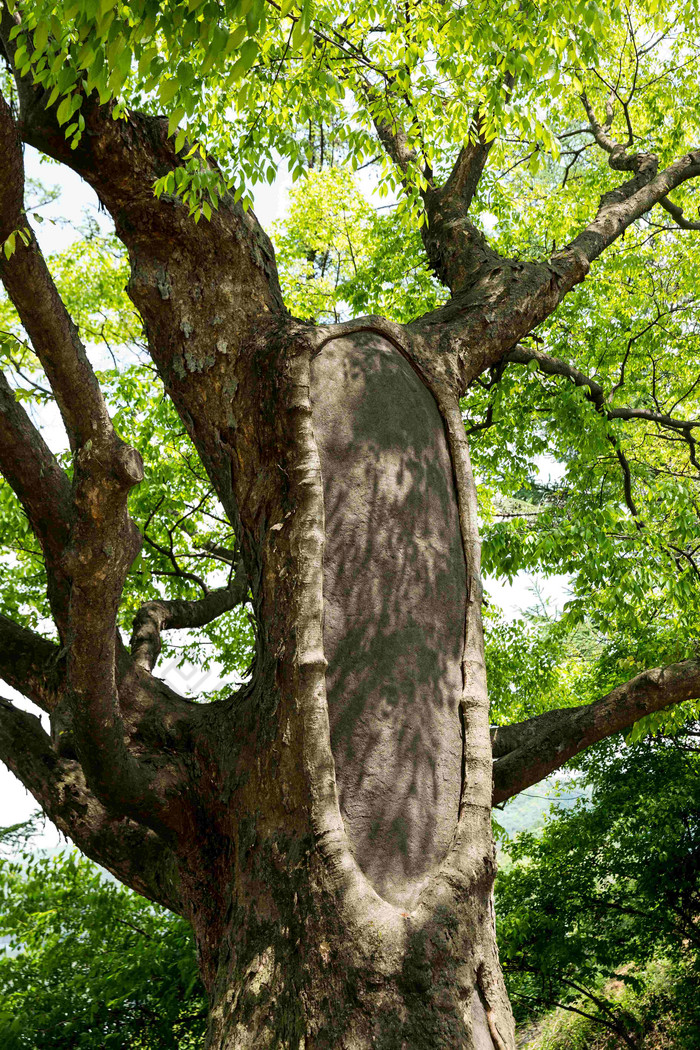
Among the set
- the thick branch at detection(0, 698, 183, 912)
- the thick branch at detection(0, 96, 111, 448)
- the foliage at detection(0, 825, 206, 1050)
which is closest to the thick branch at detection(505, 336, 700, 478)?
the thick branch at detection(0, 96, 111, 448)

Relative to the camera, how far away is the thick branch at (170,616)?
15.4 ft

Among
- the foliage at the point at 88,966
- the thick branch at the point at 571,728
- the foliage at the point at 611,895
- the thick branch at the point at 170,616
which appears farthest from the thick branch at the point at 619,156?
the foliage at the point at 88,966

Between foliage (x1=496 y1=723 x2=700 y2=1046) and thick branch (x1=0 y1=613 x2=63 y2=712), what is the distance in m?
6.95

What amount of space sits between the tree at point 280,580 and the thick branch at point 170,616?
1.7 inches

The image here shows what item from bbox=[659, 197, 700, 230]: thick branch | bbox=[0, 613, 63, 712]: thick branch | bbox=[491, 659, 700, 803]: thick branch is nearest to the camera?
bbox=[0, 613, 63, 712]: thick branch

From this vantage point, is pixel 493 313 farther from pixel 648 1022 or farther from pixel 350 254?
pixel 648 1022

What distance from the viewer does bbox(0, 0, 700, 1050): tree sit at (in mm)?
2613

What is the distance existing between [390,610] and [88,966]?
5974 mm

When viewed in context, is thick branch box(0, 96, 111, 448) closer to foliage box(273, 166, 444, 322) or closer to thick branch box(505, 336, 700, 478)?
thick branch box(505, 336, 700, 478)

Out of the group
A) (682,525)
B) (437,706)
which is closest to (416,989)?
(437,706)

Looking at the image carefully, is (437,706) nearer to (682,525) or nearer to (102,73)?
(102,73)

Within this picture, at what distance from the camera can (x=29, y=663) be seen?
412 cm

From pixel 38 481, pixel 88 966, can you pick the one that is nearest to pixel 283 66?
pixel 38 481

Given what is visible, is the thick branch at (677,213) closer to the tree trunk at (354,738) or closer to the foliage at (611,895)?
the foliage at (611,895)
